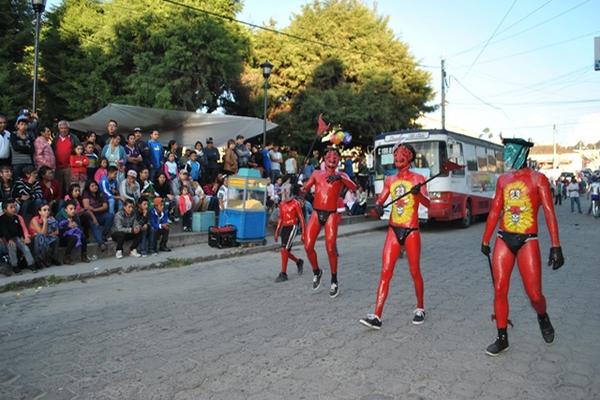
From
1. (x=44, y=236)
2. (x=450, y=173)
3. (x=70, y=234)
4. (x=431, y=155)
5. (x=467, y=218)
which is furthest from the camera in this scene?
(x=467, y=218)

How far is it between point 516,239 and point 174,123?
13764 millimetres

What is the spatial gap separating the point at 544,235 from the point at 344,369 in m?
12.4

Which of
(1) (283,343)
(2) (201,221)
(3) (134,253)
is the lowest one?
(1) (283,343)

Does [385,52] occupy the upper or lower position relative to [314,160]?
upper

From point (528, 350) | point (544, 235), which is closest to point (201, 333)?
point (528, 350)

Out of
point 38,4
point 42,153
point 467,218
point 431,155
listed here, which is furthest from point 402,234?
point 467,218

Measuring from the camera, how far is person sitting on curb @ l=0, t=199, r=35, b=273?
26.9 feet

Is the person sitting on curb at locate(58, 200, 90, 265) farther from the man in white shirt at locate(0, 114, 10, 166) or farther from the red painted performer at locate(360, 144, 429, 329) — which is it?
the red painted performer at locate(360, 144, 429, 329)

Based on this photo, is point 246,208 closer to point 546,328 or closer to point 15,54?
point 546,328

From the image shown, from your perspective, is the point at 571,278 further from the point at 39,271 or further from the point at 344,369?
the point at 39,271

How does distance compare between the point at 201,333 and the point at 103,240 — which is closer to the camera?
the point at 201,333

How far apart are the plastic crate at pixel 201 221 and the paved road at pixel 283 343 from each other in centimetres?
435

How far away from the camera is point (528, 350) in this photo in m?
4.72

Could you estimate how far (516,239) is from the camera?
15.2 ft
